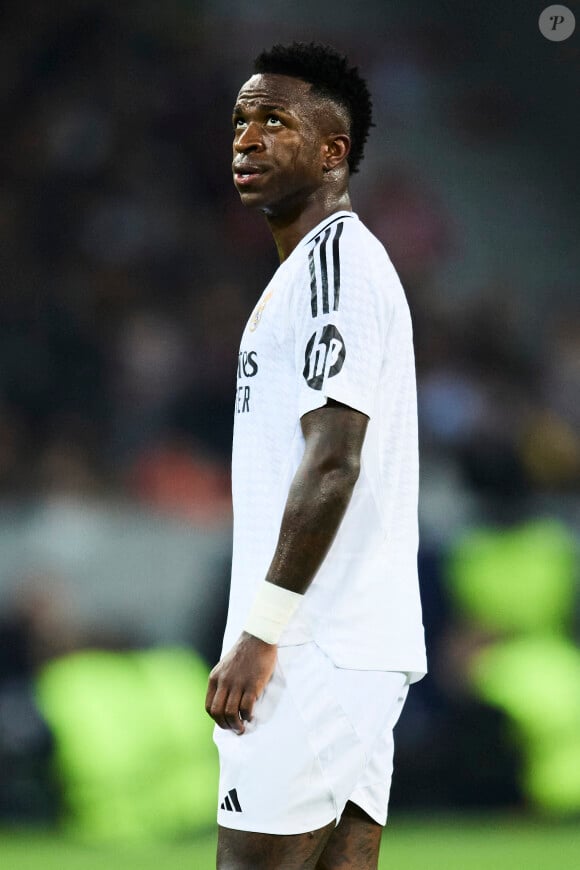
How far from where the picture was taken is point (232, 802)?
2.42 m

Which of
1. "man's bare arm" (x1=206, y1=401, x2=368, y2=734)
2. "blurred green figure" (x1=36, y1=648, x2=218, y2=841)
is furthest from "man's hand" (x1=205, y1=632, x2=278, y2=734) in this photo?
"blurred green figure" (x1=36, y1=648, x2=218, y2=841)

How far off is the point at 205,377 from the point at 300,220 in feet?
14.4

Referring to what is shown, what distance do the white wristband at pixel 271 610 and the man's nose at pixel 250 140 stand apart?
0.92 m

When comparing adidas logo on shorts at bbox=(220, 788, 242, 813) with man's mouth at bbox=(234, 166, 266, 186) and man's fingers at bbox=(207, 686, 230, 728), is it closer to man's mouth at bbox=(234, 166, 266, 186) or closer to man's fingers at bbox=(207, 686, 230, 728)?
man's fingers at bbox=(207, 686, 230, 728)

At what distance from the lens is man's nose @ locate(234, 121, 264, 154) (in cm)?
Answer: 273

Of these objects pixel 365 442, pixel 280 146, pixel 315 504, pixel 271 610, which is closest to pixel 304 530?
pixel 315 504

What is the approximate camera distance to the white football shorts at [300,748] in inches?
93.6

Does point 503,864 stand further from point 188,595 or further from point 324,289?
point 324,289

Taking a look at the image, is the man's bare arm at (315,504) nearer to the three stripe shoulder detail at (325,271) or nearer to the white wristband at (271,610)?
the white wristband at (271,610)

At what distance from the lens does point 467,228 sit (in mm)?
7938

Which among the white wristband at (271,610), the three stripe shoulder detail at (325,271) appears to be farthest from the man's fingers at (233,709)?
the three stripe shoulder detail at (325,271)

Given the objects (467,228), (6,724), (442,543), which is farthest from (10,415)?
→ (467,228)

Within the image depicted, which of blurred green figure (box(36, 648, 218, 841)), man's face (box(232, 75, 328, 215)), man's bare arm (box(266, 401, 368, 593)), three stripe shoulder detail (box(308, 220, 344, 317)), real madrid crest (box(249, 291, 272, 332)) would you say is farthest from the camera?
blurred green figure (box(36, 648, 218, 841))

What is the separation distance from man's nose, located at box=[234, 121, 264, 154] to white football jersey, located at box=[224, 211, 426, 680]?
26 cm
